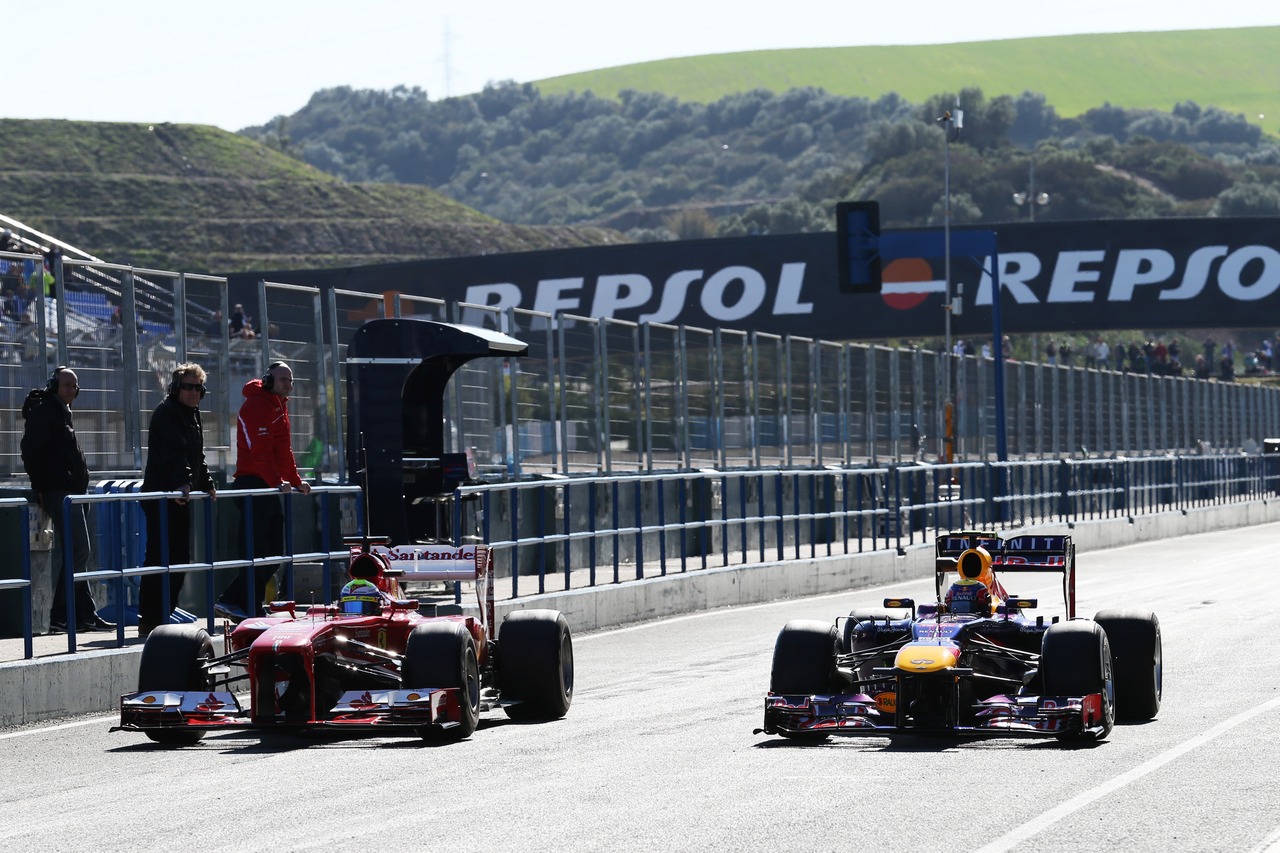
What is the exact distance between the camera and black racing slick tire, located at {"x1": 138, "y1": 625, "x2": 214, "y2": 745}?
10.3 meters

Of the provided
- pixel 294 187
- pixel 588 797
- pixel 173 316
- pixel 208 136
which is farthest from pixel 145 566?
pixel 208 136

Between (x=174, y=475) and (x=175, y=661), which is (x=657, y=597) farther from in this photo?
(x=175, y=661)

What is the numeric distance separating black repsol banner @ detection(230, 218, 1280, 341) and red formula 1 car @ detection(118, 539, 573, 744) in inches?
1781

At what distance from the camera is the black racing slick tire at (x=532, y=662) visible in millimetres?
11195

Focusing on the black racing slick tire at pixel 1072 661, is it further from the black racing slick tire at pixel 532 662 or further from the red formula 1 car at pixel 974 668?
the black racing slick tire at pixel 532 662

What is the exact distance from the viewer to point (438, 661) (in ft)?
33.3

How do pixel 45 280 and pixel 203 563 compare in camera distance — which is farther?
pixel 45 280

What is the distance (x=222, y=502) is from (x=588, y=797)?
8.34 meters

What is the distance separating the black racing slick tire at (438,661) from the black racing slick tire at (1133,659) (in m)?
3.11

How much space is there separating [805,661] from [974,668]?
0.81 metres

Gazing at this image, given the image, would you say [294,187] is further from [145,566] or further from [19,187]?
[145,566]

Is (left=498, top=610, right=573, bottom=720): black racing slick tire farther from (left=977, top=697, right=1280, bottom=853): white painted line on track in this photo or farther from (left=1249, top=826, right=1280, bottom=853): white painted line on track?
(left=1249, top=826, right=1280, bottom=853): white painted line on track

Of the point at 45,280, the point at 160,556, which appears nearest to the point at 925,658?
the point at 160,556

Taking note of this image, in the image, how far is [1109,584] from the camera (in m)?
23.0
